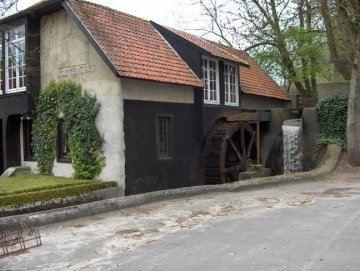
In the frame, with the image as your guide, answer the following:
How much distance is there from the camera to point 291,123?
19.4m

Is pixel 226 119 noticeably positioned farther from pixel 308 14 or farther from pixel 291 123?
pixel 308 14

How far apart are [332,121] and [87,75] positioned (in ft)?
34.3

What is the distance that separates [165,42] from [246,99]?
5.30m

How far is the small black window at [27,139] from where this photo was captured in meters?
17.7

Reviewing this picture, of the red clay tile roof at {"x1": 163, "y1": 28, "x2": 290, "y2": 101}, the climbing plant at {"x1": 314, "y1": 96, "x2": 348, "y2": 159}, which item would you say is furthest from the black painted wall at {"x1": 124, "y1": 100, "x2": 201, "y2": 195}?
the climbing plant at {"x1": 314, "y1": 96, "x2": 348, "y2": 159}

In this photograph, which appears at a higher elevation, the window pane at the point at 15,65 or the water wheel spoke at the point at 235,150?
the window pane at the point at 15,65

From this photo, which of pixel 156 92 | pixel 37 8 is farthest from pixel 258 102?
pixel 37 8

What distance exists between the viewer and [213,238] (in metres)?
7.64

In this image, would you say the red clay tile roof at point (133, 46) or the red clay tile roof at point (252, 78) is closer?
the red clay tile roof at point (133, 46)

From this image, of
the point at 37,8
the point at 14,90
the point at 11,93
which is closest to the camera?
the point at 37,8

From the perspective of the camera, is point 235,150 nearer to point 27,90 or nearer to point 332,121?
point 332,121

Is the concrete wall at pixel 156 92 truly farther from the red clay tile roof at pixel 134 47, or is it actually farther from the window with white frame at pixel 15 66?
the window with white frame at pixel 15 66

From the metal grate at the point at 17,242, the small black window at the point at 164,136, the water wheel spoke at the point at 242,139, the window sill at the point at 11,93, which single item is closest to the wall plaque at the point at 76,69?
the window sill at the point at 11,93

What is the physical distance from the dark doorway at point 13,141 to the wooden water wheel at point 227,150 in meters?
7.21
